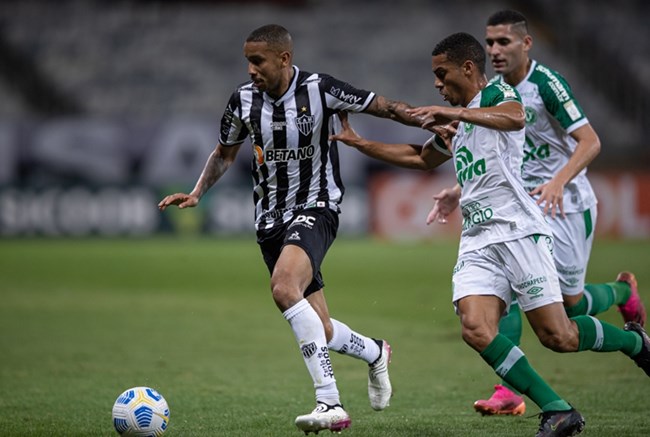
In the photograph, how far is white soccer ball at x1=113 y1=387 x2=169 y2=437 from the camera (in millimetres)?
5469

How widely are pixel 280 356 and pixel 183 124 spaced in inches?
631

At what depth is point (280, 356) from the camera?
9.40 metres

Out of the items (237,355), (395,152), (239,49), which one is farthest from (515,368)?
(239,49)

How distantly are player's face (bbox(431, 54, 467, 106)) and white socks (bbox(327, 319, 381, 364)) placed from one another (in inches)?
67.8

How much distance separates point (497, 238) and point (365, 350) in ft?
4.74

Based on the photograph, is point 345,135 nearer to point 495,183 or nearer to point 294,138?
point 294,138

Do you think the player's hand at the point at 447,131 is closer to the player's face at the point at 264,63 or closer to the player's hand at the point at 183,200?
the player's face at the point at 264,63

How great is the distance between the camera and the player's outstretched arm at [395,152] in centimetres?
621

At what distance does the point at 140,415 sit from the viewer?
5.47 m

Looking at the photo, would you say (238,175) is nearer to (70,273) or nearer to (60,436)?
(70,273)

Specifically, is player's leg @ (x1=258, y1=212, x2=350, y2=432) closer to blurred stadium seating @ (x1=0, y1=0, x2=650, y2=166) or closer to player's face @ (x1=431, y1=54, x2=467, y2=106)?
player's face @ (x1=431, y1=54, x2=467, y2=106)

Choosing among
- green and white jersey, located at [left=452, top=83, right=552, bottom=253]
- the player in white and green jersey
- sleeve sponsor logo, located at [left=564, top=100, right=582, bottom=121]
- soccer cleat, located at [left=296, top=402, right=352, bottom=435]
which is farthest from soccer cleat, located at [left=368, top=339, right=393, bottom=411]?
sleeve sponsor logo, located at [left=564, top=100, right=582, bottom=121]

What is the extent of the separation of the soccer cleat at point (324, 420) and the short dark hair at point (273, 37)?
2.17 m

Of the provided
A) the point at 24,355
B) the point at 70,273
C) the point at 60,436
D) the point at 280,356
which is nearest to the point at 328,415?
the point at 60,436
